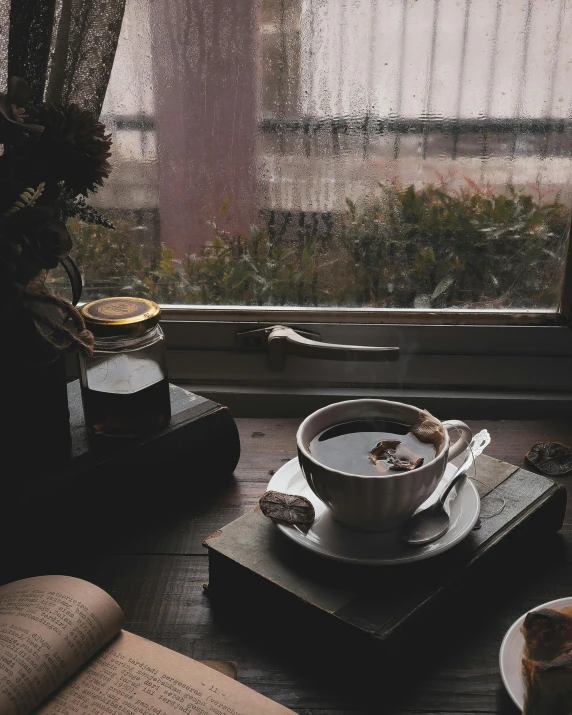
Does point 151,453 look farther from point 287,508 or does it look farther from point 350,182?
point 350,182

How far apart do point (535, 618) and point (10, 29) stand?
0.83 m

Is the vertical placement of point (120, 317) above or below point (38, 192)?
below

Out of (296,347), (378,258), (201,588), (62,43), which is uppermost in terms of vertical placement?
(62,43)

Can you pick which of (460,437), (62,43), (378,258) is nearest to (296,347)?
(378,258)

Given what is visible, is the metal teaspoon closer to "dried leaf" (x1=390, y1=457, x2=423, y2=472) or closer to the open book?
"dried leaf" (x1=390, y1=457, x2=423, y2=472)

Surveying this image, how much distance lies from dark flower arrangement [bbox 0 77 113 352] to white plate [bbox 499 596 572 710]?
452 mm

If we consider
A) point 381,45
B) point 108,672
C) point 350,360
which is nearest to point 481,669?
point 108,672

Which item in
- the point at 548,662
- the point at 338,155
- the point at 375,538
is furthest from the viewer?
the point at 338,155

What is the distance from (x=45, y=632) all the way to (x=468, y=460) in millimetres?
442

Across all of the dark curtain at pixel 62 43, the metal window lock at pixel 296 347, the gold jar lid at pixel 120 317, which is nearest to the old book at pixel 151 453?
the gold jar lid at pixel 120 317

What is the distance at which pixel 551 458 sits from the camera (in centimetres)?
97

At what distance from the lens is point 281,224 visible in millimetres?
1153

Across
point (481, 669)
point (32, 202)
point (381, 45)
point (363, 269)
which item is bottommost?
point (481, 669)

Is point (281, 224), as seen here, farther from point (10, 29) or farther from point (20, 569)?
point (20, 569)
